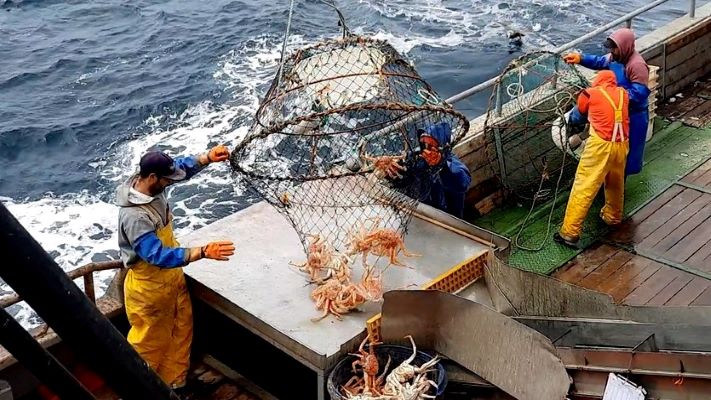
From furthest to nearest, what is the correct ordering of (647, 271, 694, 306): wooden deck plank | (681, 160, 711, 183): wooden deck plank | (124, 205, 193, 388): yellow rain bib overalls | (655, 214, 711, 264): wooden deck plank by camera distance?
(681, 160, 711, 183): wooden deck plank, (655, 214, 711, 264): wooden deck plank, (647, 271, 694, 306): wooden deck plank, (124, 205, 193, 388): yellow rain bib overalls

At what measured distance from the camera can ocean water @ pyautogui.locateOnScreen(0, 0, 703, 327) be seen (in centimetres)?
1348

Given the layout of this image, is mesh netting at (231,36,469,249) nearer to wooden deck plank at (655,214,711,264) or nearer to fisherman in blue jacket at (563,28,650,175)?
fisherman in blue jacket at (563,28,650,175)

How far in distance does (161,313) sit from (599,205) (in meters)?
4.77

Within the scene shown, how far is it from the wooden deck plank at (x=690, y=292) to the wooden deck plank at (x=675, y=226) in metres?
0.58

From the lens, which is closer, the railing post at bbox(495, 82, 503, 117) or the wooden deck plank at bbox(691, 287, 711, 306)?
the wooden deck plank at bbox(691, 287, 711, 306)

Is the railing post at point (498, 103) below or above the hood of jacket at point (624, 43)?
below

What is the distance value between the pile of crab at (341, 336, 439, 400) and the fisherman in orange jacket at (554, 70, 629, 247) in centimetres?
307

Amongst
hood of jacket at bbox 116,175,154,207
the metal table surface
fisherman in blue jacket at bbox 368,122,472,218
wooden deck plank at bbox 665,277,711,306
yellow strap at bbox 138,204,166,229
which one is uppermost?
hood of jacket at bbox 116,175,154,207

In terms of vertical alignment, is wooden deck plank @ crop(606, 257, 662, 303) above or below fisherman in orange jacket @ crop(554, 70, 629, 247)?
below

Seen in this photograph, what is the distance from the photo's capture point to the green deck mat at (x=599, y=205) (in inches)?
298

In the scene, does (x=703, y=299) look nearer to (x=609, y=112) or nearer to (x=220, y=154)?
(x=609, y=112)

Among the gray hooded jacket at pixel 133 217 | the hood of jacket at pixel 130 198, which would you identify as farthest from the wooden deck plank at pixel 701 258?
the hood of jacket at pixel 130 198

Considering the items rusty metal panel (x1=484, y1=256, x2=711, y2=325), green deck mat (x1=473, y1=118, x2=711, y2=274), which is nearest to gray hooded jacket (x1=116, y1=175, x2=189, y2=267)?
rusty metal panel (x1=484, y1=256, x2=711, y2=325)

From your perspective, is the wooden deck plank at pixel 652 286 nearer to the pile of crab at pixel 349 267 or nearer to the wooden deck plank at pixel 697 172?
the wooden deck plank at pixel 697 172
